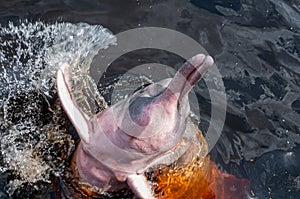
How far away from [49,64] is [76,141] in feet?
2.61

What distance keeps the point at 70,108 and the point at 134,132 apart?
0.40 metres

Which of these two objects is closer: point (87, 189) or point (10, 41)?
point (87, 189)

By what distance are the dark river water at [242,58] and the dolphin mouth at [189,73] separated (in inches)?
54.8

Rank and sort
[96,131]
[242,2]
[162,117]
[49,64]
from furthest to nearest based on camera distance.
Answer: [242,2], [49,64], [96,131], [162,117]

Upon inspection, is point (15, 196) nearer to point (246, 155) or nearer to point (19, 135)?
point (19, 135)

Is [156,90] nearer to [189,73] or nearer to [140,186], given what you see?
[189,73]

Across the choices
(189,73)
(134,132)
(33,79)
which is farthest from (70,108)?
(33,79)

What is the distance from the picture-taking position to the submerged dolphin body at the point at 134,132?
9.30 feet

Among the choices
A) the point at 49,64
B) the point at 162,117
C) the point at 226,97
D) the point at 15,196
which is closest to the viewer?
the point at 162,117

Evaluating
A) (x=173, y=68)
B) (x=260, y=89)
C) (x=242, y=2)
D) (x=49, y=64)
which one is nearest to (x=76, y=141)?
(x=49, y=64)

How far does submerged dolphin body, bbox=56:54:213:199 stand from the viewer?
2.83 meters

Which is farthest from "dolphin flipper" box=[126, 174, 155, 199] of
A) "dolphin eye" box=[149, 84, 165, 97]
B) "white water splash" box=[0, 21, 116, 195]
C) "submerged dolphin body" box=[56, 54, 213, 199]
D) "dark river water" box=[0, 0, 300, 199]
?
"dark river water" box=[0, 0, 300, 199]

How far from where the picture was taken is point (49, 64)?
13.4ft

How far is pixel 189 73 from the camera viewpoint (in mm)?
2654
